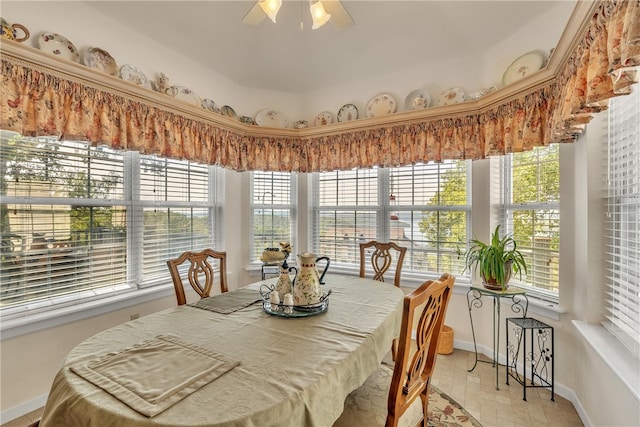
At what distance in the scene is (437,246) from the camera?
120 inches

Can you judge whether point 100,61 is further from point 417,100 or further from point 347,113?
point 417,100

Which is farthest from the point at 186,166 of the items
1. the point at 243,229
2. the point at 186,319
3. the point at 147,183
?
the point at 186,319

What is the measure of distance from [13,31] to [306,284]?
247 centimetres

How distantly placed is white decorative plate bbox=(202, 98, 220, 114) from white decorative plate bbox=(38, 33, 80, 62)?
109 cm

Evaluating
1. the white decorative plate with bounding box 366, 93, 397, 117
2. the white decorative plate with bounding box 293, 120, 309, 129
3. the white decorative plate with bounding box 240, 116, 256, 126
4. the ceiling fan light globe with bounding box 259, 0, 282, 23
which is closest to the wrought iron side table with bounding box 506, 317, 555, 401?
the white decorative plate with bounding box 366, 93, 397, 117

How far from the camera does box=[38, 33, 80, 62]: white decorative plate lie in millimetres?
1974

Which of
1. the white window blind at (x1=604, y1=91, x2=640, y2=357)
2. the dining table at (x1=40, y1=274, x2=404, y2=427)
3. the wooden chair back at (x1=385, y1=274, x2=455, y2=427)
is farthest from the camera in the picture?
the white window blind at (x1=604, y1=91, x2=640, y2=357)

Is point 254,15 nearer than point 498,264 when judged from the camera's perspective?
Yes

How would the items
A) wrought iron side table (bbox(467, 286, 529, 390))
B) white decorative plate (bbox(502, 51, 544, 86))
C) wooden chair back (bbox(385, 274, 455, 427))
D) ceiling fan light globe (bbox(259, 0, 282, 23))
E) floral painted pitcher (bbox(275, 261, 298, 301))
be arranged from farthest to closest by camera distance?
white decorative plate (bbox(502, 51, 544, 86)) < wrought iron side table (bbox(467, 286, 529, 390)) < floral painted pitcher (bbox(275, 261, 298, 301)) < ceiling fan light globe (bbox(259, 0, 282, 23)) < wooden chair back (bbox(385, 274, 455, 427))

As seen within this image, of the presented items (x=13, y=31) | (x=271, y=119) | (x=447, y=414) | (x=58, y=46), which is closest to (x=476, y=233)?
(x=447, y=414)

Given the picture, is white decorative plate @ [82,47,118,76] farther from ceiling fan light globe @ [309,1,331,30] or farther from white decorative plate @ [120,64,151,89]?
ceiling fan light globe @ [309,1,331,30]

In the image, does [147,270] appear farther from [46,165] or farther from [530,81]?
[530,81]

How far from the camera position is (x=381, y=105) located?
321 centimetres

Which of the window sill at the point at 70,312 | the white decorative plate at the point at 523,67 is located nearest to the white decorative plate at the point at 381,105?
the white decorative plate at the point at 523,67
